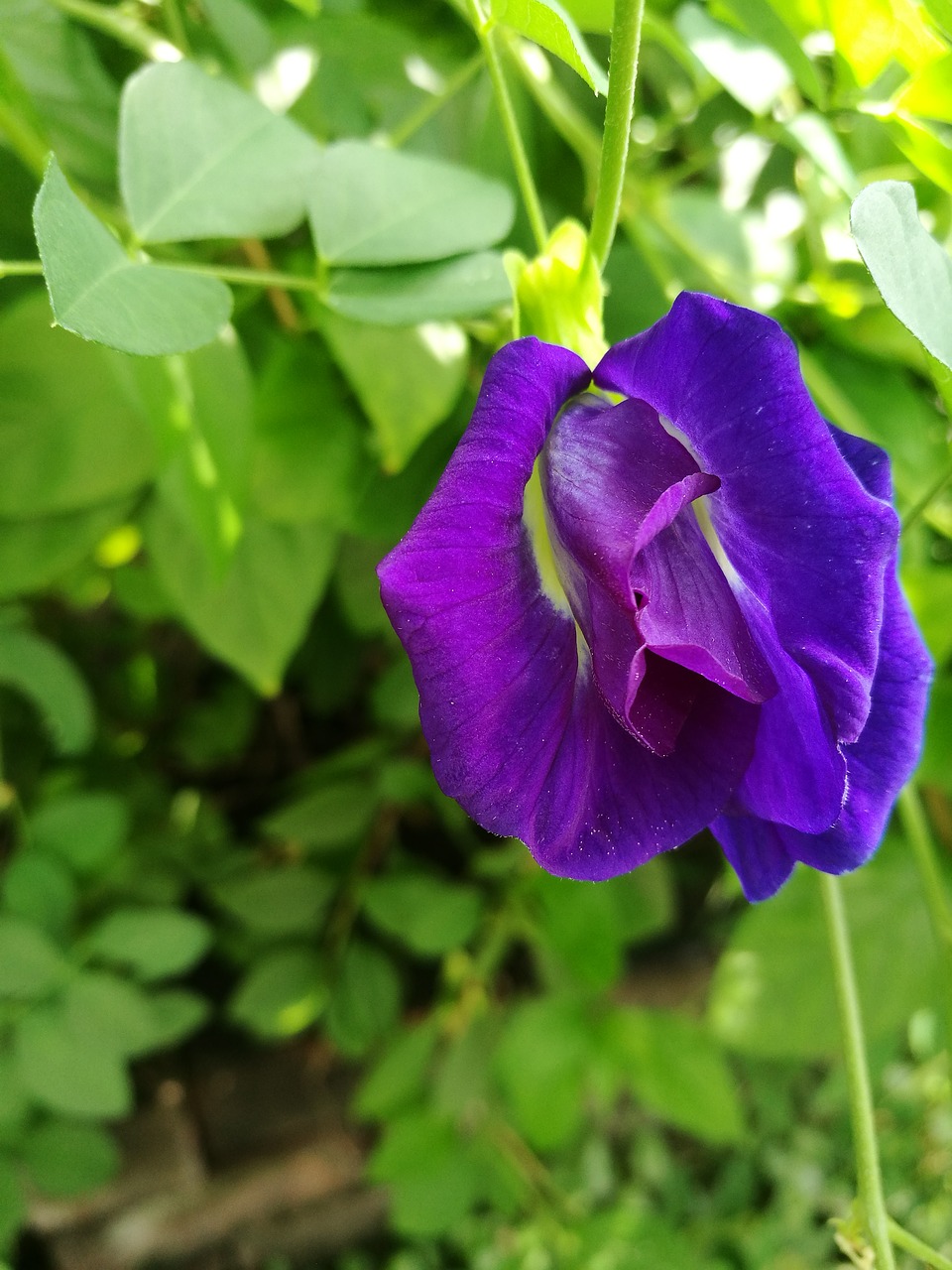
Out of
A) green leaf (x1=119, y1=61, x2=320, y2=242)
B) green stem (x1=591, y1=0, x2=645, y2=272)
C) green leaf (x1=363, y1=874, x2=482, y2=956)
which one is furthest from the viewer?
green leaf (x1=363, y1=874, x2=482, y2=956)

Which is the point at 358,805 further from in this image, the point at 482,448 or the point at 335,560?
the point at 482,448

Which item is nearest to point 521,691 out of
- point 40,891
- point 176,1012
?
point 40,891

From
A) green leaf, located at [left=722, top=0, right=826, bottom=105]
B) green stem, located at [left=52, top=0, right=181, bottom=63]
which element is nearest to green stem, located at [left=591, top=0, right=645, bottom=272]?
green leaf, located at [left=722, top=0, right=826, bottom=105]

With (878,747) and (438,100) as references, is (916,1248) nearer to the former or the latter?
(878,747)

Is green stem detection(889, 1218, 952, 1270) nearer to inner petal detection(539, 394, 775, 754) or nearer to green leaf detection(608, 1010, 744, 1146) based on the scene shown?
inner petal detection(539, 394, 775, 754)

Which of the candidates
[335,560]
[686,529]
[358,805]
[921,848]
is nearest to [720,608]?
[686,529]

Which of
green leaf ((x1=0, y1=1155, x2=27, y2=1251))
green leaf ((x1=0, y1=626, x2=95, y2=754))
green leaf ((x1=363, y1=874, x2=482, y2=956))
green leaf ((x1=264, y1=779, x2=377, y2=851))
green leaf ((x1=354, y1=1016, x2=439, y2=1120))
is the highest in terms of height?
green leaf ((x1=0, y1=626, x2=95, y2=754))

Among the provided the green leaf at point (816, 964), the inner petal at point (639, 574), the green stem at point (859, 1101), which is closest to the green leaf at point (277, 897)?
the green leaf at point (816, 964)

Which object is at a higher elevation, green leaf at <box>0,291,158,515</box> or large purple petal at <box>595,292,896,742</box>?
large purple petal at <box>595,292,896,742</box>
